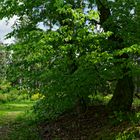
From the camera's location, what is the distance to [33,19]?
16.6m

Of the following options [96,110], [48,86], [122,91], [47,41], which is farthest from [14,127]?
[47,41]

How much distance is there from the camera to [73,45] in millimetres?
13742

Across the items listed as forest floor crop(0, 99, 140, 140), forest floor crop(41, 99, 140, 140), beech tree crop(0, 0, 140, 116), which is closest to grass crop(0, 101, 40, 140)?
forest floor crop(0, 99, 140, 140)

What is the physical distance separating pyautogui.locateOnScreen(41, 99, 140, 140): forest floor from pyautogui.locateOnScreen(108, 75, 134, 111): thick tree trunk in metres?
0.42

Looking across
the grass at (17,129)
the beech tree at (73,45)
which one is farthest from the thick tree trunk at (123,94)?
the grass at (17,129)

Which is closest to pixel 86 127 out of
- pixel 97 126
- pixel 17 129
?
pixel 97 126

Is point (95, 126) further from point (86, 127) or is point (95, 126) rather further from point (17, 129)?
point (17, 129)

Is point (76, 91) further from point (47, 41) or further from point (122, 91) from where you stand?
point (122, 91)

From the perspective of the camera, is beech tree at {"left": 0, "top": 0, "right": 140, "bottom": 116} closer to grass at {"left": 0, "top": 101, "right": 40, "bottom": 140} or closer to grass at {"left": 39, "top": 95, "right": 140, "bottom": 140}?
grass at {"left": 39, "top": 95, "right": 140, "bottom": 140}

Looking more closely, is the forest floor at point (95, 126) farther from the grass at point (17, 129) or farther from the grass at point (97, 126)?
the grass at point (17, 129)

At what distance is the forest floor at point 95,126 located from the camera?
48.1 feet

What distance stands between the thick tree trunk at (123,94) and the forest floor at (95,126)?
42 cm

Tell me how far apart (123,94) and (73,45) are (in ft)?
18.4

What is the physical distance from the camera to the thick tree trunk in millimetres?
18453
